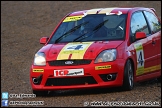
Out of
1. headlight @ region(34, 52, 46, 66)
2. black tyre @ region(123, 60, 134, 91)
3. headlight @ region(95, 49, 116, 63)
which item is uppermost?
headlight @ region(95, 49, 116, 63)

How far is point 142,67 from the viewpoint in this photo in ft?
35.6

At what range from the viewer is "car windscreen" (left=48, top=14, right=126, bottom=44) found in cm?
1065

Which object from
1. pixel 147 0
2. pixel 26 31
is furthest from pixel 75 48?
pixel 147 0

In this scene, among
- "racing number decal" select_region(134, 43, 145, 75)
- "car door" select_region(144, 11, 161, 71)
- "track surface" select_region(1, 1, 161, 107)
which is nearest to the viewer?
"track surface" select_region(1, 1, 161, 107)

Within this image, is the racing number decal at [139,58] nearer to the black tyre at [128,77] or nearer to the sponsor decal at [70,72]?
the black tyre at [128,77]

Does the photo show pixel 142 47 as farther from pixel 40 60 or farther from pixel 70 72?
pixel 40 60

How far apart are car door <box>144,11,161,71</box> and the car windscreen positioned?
837 mm

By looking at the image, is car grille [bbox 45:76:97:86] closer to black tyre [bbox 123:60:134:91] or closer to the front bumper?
the front bumper

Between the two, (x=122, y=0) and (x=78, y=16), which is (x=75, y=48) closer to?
(x=78, y=16)

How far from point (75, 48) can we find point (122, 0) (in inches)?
807

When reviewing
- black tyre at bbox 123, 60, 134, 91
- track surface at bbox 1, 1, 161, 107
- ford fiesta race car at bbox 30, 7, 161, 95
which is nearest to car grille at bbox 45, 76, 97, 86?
ford fiesta race car at bbox 30, 7, 161, 95

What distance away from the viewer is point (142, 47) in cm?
1088

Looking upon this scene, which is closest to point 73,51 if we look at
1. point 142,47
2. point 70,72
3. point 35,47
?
point 70,72

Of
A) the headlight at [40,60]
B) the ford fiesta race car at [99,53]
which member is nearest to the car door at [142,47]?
the ford fiesta race car at [99,53]
